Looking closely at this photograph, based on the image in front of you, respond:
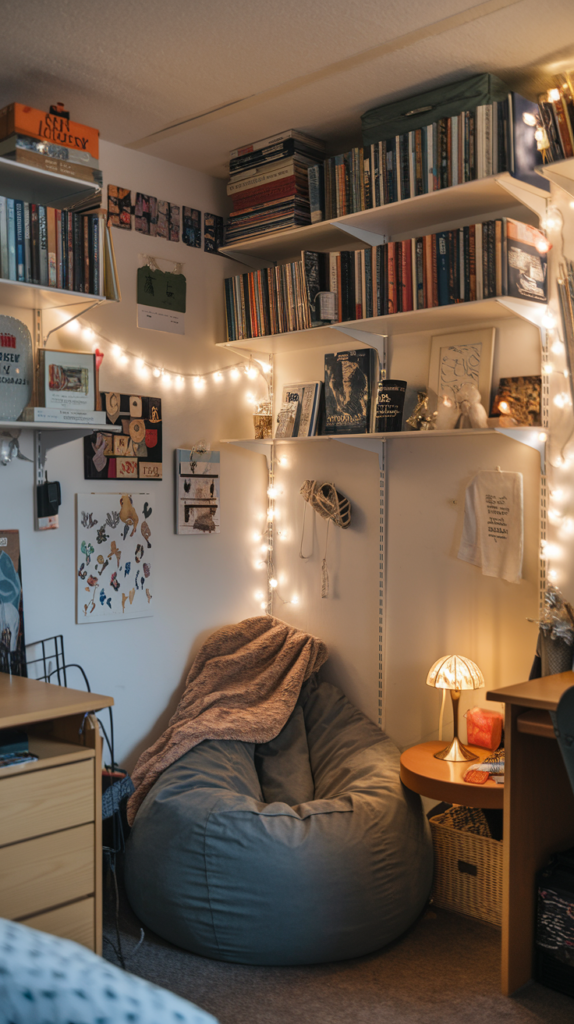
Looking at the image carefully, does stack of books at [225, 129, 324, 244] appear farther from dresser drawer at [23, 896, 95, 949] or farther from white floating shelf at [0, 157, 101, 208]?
dresser drawer at [23, 896, 95, 949]

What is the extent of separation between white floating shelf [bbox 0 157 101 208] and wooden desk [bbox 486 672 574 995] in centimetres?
190

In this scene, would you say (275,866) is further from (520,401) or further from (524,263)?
(524,263)

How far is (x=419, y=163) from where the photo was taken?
2613mm

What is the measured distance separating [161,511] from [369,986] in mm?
1749

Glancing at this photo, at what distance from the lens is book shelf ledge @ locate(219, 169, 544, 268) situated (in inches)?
96.7

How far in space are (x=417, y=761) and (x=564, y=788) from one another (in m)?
0.45

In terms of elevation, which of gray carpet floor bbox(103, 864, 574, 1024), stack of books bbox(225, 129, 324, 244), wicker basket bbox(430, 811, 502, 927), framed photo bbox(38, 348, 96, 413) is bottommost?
gray carpet floor bbox(103, 864, 574, 1024)

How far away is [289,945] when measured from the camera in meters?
2.25

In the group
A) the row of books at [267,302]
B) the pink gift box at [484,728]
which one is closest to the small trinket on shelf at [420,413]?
the row of books at [267,302]

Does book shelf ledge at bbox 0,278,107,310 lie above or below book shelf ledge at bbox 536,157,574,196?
below

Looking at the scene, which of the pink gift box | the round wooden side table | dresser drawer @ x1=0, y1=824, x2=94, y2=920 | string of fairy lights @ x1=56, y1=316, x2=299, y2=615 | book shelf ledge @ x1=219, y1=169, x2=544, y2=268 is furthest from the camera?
string of fairy lights @ x1=56, y1=316, x2=299, y2=615

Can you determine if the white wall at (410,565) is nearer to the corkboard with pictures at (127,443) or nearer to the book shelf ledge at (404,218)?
the book shelf ledge at (404,218)

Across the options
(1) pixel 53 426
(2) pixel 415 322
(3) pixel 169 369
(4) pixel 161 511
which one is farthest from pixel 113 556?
(2) pixel 415 322

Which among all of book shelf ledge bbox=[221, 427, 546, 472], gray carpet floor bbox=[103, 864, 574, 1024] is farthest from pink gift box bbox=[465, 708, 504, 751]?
book shelf ledge bbox=[221, 427, 546, 472]
